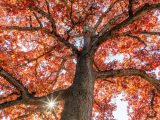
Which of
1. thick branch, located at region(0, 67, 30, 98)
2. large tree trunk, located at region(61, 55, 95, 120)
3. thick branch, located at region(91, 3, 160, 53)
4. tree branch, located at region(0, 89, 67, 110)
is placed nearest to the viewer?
large tree trunk, located at region(61, 55, 95, 120)

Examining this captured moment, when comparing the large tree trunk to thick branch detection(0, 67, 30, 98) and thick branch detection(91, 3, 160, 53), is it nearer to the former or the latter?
thick branch detection(91, 3, 160, 53)

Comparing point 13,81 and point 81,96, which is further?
point 13,81

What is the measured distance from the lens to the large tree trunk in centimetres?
774

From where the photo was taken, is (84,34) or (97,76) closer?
(97,76)

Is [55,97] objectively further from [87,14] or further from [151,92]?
[151,92]

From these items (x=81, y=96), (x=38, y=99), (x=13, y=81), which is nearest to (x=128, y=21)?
(x=81, y=96)

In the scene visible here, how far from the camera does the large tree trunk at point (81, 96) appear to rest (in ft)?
25.4

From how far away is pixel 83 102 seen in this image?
8125mm

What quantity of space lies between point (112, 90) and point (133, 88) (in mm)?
2741

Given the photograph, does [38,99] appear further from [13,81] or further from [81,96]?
[81,96]

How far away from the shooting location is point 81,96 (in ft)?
27.2

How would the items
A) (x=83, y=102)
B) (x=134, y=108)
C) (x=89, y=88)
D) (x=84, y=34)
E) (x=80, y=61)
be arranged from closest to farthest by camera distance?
(x=83, y=102) < (x=89, y=88) < (x=80, y=61) < (x=84, y=34) < (x=134, y=108)

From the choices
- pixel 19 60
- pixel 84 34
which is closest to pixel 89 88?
pixel 84 34

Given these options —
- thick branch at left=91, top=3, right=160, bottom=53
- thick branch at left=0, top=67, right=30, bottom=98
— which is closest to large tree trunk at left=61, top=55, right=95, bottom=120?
thick branch at left=91, top=3, right=160, bottom=53
